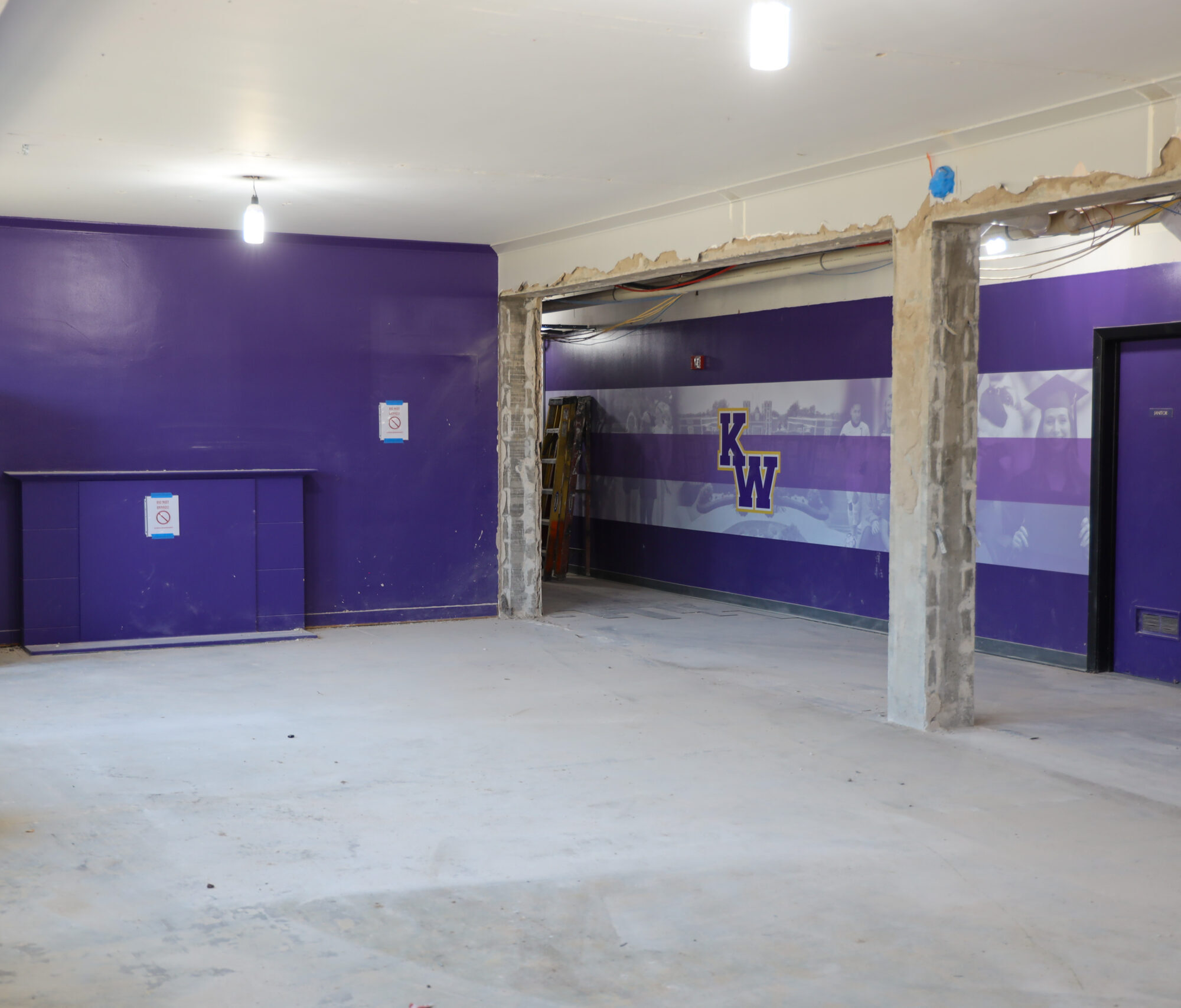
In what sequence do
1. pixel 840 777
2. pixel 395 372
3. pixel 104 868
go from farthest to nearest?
pixel 395 372, pixel 840 777, pixel 104 868

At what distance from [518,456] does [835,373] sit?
241 cm

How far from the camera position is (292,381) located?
8227 mm

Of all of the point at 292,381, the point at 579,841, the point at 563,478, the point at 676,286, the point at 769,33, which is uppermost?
the point at 676,286

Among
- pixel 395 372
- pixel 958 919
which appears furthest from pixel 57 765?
pixel 395 372

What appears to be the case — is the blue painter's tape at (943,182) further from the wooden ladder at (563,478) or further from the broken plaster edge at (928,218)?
the wooden ladder at (563,478)

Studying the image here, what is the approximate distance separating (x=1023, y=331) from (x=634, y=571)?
4654 millimetres

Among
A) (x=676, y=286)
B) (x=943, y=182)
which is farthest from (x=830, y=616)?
(x=943, y=182)

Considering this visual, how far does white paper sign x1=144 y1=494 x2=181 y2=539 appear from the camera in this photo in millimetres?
7637

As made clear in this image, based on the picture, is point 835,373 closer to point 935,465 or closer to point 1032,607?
point 1032,607

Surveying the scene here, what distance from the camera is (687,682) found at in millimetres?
6523

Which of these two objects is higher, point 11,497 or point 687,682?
point 11,497

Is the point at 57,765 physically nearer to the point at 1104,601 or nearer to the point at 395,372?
the point at 395,372

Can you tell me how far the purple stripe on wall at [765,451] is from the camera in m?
8.34

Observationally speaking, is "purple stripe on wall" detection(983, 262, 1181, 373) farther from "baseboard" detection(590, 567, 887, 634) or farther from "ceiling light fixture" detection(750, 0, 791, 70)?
"ceiling light fixture" detection(750, 0, 791, 70)
